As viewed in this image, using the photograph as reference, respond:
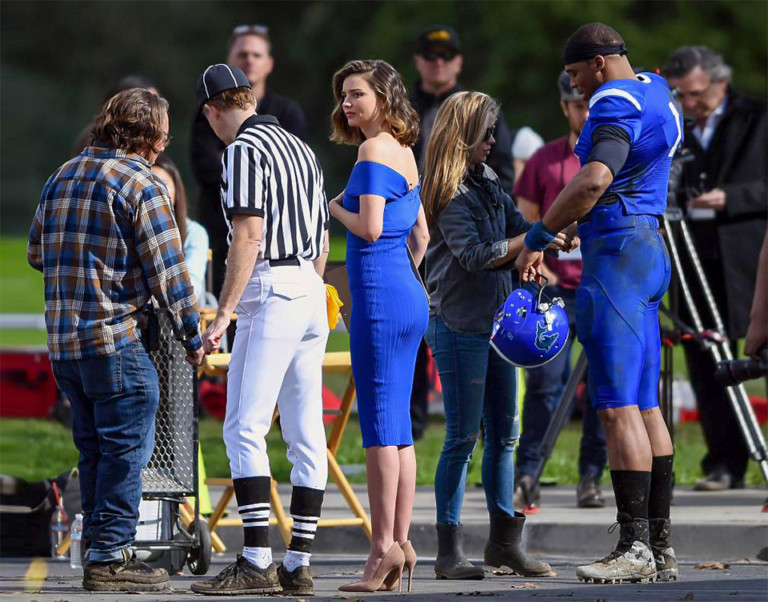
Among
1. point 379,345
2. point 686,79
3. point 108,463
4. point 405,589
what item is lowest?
point 405,589

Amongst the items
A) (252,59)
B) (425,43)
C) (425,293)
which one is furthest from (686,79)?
(425,293)

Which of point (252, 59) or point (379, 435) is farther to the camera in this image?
point (252, 59)

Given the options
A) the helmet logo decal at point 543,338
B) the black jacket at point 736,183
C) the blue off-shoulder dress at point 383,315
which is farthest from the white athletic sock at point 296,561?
the black jacket at point 736,183

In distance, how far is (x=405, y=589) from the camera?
655 centimetres

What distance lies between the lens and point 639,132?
6.51m

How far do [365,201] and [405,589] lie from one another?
1507 millimetres

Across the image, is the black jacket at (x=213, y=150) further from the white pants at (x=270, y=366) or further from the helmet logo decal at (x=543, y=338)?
the white pants at (x=270, y=366)

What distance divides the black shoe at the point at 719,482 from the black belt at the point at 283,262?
4.03 m

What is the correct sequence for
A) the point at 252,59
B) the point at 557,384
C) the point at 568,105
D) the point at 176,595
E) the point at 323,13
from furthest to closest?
the point at 323,13 → the point at 252,59 → the point at 557,384 → the point at 568,105 → the point at 176,595

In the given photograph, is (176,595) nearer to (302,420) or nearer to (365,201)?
(302,420)

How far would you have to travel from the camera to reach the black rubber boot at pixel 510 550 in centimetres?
703

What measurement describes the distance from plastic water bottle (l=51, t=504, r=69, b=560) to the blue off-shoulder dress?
2127 millimetres

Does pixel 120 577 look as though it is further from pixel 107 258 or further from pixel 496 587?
pixel 496 587

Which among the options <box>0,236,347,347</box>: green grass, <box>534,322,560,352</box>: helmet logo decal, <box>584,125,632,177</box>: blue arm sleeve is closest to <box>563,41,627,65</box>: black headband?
<box>584,125,632,177</box>: blue arm sleeve
